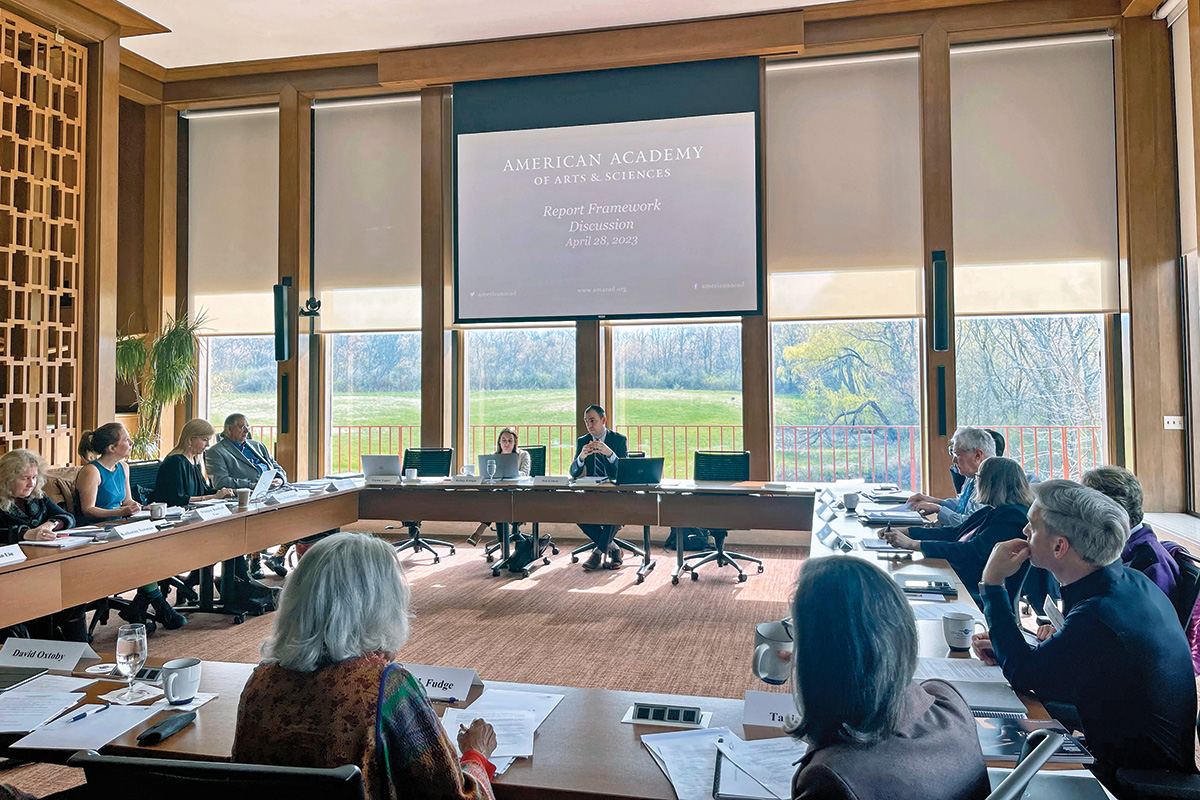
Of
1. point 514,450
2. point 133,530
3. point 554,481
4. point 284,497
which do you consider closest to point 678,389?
point 514,450

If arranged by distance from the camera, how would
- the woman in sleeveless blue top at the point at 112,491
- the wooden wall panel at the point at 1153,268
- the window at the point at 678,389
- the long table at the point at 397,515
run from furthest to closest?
the window at the point at 678,389
the wooden wall panel at the point at 1153,268
the woman in sleeveless blue top at the point at 112,491
the long table at the point at 397,515

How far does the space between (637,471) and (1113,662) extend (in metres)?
3.59

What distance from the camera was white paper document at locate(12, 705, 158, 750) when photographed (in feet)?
4.83

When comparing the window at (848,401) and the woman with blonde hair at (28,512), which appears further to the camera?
the window at (848,401)

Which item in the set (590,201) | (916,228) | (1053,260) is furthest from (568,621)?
(1053,260)

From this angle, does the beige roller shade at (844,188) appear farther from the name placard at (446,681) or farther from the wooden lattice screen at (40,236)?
the wooden lattice screen at (40,236)

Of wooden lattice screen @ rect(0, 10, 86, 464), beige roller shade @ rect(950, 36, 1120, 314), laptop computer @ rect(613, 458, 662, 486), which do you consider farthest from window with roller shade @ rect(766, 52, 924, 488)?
wooden lattice screen @ rect(0, 10, 86, 464)

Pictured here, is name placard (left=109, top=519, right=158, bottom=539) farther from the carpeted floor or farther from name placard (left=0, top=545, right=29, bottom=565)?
the carpeted floor

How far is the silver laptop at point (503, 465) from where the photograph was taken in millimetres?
5500

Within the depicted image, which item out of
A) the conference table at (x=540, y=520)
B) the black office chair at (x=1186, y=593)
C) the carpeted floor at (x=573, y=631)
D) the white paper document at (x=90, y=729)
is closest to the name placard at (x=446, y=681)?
the conference table at (x=540, y=520)

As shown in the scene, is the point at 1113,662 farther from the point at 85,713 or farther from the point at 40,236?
the point at 40,236

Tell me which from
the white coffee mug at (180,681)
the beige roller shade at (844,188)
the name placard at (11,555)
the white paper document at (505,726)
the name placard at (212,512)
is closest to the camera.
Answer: the white paper document at (505,726)

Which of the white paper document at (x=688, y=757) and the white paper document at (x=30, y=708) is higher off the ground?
the white paper document at (x=30, y=708)

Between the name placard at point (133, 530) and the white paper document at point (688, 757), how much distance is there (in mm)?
2878
